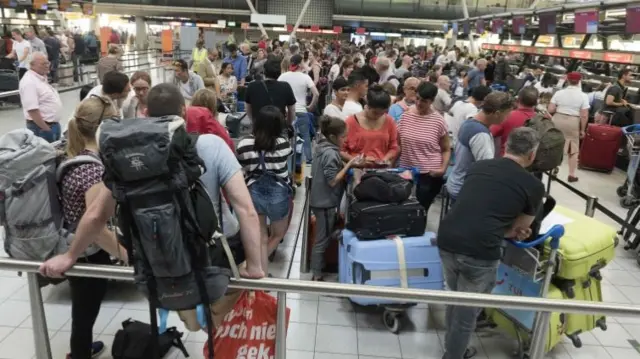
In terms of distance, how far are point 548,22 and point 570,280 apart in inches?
493

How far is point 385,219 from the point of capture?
11.8 feet

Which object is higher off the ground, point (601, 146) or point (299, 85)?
point (299, 85)

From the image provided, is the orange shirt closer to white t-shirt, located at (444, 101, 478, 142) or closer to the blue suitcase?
the blue suitcase

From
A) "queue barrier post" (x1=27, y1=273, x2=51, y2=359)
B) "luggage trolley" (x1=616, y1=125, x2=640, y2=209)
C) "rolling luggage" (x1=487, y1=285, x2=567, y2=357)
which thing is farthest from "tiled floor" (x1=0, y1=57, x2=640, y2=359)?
"luggage trolley" (x1=616, y1=125, x2=640, y2=209)

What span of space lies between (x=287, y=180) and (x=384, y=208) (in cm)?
83

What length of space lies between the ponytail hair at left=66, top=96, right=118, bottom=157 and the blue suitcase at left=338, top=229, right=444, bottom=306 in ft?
5.94

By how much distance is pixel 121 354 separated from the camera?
9.89ft

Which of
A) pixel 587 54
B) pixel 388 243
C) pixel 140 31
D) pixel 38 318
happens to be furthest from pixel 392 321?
pixel 140 31

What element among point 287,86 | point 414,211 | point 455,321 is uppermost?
point 287,86

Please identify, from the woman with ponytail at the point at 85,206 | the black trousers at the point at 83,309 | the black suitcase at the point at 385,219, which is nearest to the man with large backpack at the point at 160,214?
the woman with ponytail at the point at 85,206

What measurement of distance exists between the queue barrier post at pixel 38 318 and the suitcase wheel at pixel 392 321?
7.15 feet

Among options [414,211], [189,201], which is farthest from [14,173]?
[414,211]

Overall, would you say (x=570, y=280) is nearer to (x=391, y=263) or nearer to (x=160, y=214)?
(x=391, y=263)

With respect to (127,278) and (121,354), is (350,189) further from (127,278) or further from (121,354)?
(127,278)
